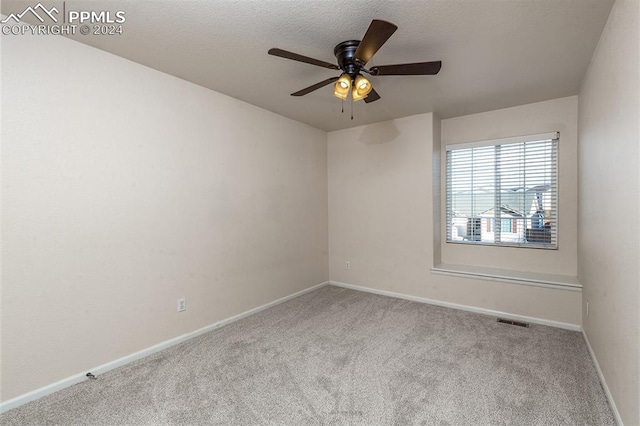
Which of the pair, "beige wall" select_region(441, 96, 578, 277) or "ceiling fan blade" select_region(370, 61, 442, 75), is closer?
"ceiling fan blade" select_region(370, 61, 442, 75)

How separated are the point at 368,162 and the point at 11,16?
3.75 metres

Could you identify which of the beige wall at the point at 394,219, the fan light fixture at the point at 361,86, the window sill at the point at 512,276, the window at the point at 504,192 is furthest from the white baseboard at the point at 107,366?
the window at the point at 504,192

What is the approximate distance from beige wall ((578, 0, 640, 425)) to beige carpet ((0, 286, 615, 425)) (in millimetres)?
364

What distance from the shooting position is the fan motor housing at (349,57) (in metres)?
2.10

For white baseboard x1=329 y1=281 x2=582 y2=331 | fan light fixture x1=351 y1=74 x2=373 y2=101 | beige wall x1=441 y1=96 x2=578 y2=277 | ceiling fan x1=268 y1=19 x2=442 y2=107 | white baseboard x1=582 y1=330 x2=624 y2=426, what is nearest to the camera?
white baseboard x1=582 y1=330 x2=624 y2=426

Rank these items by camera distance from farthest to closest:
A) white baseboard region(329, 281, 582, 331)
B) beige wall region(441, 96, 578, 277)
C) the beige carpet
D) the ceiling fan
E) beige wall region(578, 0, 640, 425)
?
beige wall region(441, 96, 578, 277) < white baseboard region(329, 281, 582, 331) < the ceiling fan < the beige carpet < beige wall region(578, 0, 640, 425)

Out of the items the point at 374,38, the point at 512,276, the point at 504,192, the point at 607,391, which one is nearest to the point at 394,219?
→ the point at 504,192

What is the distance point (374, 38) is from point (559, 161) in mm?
Answer: 3032

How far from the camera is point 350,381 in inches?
85.7

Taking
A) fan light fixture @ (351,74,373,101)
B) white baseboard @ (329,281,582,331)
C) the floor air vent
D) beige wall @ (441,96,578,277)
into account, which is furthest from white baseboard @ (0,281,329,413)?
beige wall @ (441,96,578,277)

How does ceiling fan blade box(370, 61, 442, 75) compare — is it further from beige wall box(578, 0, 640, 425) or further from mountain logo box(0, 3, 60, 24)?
mountain logo box(0, 3, 60, 24)

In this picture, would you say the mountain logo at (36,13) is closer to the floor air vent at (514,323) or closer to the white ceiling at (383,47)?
the white ceiling at (383,47)

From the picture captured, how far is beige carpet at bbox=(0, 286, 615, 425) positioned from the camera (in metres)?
1.82

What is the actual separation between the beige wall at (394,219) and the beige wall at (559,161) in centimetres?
9
